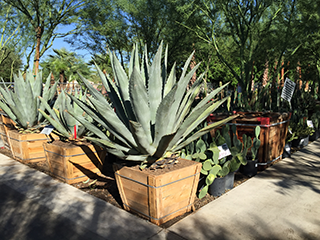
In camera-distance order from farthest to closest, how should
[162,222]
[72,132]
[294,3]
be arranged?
[294,3] < [72,132] < [162,222]

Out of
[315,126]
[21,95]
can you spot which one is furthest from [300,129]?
[21,95]

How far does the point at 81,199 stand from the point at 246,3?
11.8 m

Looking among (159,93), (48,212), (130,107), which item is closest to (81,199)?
(48,212)

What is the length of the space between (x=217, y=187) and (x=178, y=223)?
98 cm

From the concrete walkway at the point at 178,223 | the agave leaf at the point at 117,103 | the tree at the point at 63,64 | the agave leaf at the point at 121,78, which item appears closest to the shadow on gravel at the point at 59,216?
the concrete walkway at the point at 178,223

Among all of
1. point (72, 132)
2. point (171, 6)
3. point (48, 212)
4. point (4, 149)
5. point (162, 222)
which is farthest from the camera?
point (171, 6)

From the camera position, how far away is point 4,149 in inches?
265

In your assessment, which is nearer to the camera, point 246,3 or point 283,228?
point 283,228

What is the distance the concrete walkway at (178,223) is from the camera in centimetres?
269

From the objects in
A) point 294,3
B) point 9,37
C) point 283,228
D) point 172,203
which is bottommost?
point 283,228

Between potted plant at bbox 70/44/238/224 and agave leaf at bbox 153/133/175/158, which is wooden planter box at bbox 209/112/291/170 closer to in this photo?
potted plant at bbox 70/44/238/224

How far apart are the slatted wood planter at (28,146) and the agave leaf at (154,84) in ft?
11.6

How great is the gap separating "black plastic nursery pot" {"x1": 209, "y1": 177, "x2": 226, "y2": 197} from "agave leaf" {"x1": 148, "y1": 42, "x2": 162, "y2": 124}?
1353 millimetres

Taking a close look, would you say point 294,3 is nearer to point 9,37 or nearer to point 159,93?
point 159,93
